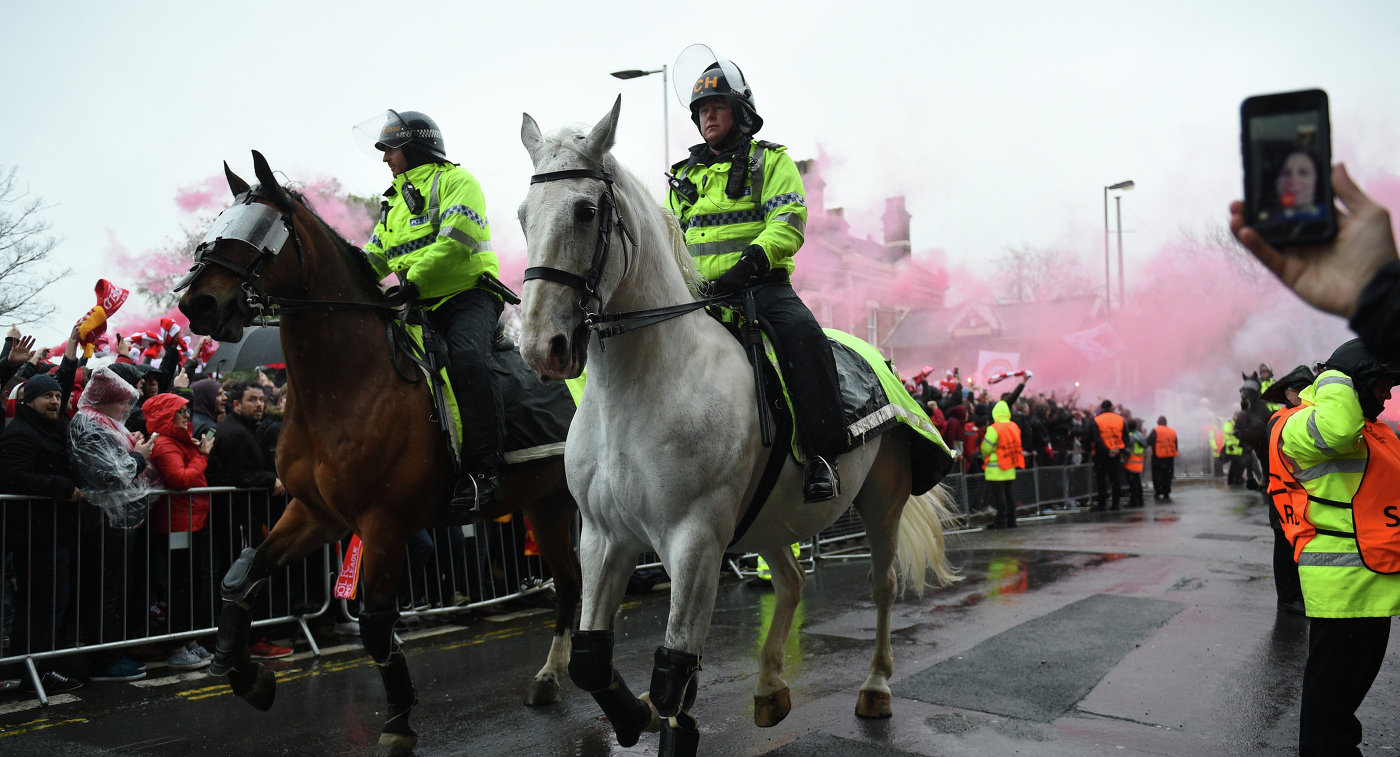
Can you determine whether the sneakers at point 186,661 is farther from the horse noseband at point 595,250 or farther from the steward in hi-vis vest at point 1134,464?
the steward in hi-vis vest at point 1134,464

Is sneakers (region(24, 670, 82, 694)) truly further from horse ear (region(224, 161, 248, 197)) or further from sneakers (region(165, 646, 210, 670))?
horse ear (region(224, 161, 248, 197))

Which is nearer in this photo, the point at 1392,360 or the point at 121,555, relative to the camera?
the point at 1392,360

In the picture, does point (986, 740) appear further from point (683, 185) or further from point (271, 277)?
point (271, 277)

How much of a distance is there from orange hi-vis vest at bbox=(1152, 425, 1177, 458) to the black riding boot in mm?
22698

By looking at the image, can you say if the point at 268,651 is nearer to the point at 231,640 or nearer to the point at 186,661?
the point at 186,661

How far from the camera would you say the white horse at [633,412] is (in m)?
3.30

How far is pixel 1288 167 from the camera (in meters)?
1.40

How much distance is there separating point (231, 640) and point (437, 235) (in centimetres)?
237

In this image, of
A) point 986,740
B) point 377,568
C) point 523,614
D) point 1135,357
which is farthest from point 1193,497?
point 377,568

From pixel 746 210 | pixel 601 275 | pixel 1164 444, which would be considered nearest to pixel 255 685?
pixel 601 275

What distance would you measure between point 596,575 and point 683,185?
1947 millimetres

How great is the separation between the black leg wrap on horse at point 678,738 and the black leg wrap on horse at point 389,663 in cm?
171

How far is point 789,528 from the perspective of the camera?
431 cm

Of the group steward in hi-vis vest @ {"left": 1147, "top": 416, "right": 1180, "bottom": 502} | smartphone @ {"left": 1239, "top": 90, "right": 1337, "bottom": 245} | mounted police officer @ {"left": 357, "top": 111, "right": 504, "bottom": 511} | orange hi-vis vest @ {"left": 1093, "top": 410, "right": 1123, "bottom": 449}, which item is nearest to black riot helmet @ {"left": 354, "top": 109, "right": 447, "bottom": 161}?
mounted police officer @ {"left": 357, "top": 111, "right": 504, "bottom": 511}
